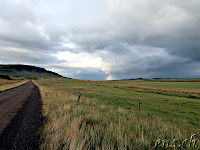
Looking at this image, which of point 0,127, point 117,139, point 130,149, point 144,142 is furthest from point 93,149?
point 0,127

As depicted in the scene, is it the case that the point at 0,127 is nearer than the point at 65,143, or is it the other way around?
the point at 65,143

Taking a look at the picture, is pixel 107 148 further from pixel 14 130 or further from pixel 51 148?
pixel 14 130

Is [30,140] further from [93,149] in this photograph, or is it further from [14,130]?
[93,149]

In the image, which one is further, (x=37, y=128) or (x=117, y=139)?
(x=37, y=128)

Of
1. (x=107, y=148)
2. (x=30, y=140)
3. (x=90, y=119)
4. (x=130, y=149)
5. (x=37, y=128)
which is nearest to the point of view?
(x=107, y=148)

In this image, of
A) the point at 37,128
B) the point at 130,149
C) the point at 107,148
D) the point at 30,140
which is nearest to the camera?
the point at 107,148

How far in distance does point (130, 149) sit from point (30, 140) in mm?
4674

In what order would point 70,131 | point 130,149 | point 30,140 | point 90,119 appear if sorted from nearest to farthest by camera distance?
point 130,149 < point 30,140 < point 70,131 < point 90,119

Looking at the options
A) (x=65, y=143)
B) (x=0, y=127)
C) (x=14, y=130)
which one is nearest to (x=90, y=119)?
(x=65, y=143)

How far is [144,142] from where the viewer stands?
4699 millimetres

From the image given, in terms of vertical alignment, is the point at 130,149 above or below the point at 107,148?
below

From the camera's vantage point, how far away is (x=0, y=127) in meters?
5.84

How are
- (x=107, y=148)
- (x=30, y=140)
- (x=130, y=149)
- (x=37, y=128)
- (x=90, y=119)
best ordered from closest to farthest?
1. (x=107, y=148)
2. (x=130, y=149)
3. (x=30, y=140)
4. (x=37, y=128)
5. (x=90, y=119)

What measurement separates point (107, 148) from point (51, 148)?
231cm
